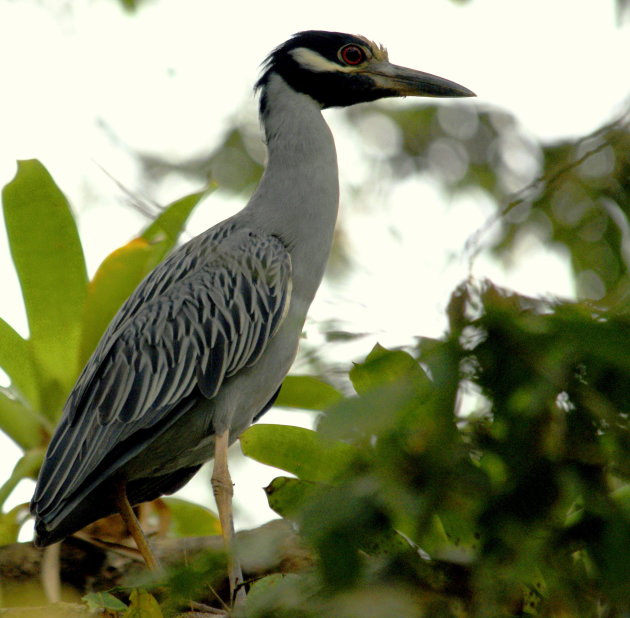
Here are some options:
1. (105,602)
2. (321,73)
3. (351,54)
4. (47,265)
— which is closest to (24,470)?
(47,265)

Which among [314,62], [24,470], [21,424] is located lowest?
[24,470]

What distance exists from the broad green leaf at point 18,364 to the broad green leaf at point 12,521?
501 mm

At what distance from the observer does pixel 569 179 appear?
59.7 inches

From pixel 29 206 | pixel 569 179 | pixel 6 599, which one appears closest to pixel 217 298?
pixel 29 206

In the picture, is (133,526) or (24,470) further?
(24,470)

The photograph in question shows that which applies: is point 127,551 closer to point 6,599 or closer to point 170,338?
point 6,599

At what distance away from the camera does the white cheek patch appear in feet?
15.4

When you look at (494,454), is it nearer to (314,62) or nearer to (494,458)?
(494,458)

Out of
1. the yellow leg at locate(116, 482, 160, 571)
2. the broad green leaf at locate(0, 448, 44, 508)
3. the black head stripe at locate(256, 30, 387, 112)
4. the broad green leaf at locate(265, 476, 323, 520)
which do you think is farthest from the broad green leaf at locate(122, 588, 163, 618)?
the black head stripe at locate(256, 30, 387, 112)

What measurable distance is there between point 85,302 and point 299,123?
1.38m

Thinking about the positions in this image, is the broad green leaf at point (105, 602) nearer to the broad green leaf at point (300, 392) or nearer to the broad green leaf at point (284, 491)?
the broad green leaf at point (284, 491)

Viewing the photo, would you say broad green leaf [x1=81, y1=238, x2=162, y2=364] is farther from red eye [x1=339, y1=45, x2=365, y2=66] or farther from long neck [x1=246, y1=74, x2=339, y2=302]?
red eye [x1=339, y1=45, x2=365, y2=66]

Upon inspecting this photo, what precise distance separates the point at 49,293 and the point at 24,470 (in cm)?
85

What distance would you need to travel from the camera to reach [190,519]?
179 inches
